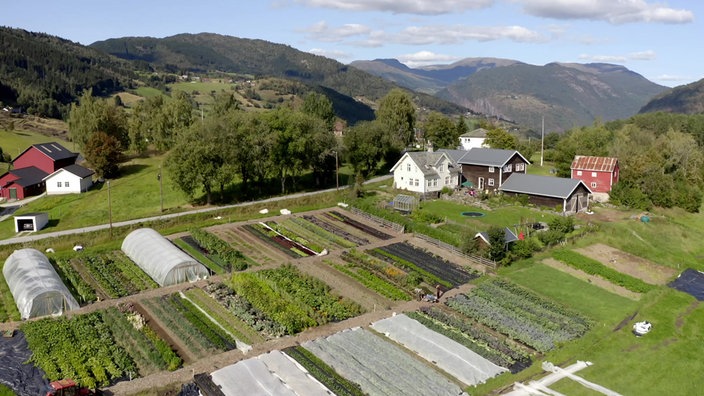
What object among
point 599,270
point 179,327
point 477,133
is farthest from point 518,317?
point 477,133

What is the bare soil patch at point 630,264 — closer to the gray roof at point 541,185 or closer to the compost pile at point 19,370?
the gray roof at point 541,185

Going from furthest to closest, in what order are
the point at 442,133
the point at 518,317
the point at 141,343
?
1. the point at 442,133
2. the point at 518,317
3. the point at 141,343

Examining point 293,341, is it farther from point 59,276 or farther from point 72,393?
point 59,276

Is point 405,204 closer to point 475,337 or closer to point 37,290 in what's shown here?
point 475,337

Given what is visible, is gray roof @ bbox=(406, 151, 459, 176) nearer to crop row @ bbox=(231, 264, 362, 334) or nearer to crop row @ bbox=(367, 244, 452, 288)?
crop row @ bbox=(367, 244, 452, 288)

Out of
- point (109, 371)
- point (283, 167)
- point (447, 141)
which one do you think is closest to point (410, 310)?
point (109, 371)

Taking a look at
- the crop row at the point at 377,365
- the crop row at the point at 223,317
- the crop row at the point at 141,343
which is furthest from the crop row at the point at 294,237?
the crop row at the point at 141,343
